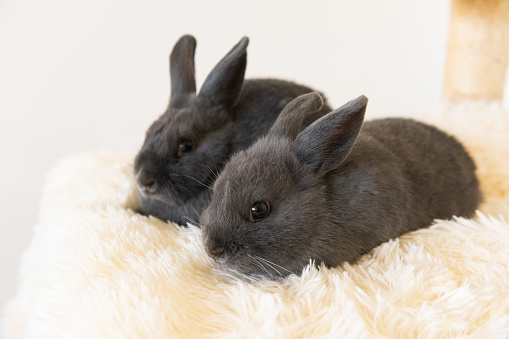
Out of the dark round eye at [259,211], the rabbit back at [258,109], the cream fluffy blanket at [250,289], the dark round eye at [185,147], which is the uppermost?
the rabbit back at [258,109]

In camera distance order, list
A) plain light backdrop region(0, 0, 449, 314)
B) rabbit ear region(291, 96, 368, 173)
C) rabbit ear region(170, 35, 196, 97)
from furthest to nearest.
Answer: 1. plain light backdrop region(0, 0, 449, 314)
2. rabbit ear region(170, 35, 196, 97)
3. rabbit ear region(291, 96, 368, 173)

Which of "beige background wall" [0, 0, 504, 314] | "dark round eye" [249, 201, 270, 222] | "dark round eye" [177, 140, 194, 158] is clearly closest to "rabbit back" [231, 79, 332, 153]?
"dark round eye" [177, 140, 194, 158]

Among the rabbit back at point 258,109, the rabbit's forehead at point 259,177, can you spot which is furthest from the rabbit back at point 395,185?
the rabbit back at point 258,109

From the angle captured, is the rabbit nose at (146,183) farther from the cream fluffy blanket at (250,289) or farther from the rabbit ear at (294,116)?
the rabbit ear at (294,116)

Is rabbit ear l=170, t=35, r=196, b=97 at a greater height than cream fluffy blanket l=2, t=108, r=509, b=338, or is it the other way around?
rabbit ear l=170, t=35, r=196, b=97

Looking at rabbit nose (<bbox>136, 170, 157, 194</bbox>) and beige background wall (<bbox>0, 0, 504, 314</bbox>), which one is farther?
beige background wall (<bbox>0, 0, 504, 314</bbox>)

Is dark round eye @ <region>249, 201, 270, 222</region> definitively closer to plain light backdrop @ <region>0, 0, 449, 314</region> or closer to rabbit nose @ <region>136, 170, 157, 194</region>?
rabbit nose @ <region>136, 170, 157, 194</region>

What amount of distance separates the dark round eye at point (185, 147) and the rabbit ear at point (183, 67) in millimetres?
224

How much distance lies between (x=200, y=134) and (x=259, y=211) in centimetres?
45

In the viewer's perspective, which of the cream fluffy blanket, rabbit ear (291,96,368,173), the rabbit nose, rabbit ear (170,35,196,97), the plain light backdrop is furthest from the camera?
the plain light backdrop

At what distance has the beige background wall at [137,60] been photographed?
7.75 ft

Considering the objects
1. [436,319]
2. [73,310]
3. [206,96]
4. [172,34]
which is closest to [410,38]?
[172,34]

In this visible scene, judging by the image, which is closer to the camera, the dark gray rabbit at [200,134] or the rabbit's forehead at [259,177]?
the rabbit's forehead at [259,177]

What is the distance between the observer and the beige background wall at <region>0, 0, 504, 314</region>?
2.36 m
